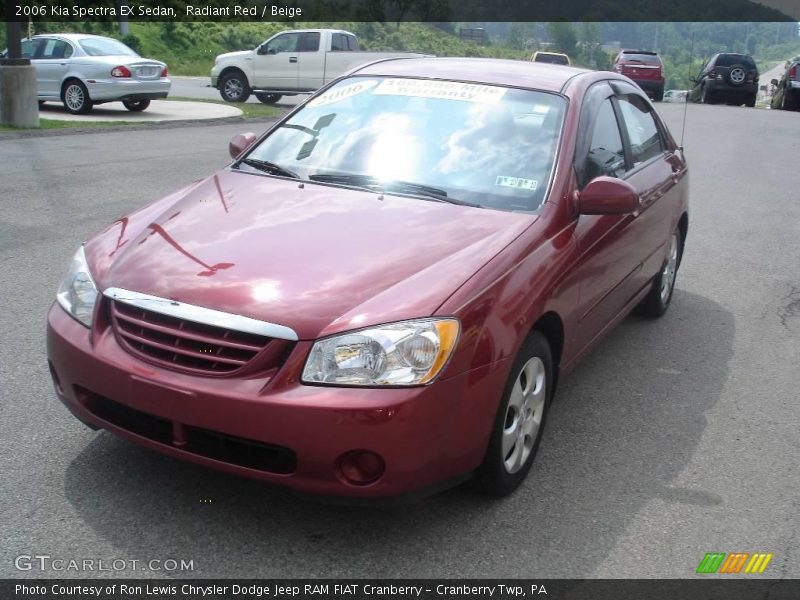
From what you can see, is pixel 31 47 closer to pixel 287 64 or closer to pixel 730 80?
pixel 287 64

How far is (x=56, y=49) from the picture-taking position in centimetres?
1869

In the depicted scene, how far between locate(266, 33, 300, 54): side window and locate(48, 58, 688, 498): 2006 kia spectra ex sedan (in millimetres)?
19363

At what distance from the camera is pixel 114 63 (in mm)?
18359

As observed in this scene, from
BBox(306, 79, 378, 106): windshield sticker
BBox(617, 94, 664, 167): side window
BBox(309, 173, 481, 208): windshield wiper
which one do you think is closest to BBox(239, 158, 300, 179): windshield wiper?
BBox(309, 173, 481, 208): windshield wiper

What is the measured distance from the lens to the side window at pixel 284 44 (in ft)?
77.8

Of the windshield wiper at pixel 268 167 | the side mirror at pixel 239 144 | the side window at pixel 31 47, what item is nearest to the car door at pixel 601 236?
the windshield wiper at pixel 268 167

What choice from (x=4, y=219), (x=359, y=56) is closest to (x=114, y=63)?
(x=359, y=56)

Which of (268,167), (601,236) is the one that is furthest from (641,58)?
(268,167)

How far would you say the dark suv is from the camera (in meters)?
30.6

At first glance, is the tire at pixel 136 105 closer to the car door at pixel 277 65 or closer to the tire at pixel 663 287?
the car door at pixel 277 65

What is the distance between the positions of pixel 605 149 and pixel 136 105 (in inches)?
640

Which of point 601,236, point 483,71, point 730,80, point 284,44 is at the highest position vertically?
point 483,71

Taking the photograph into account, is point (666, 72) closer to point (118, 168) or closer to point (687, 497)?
point (118, 168)

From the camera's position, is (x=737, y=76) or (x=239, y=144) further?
(x=737, y=76)
